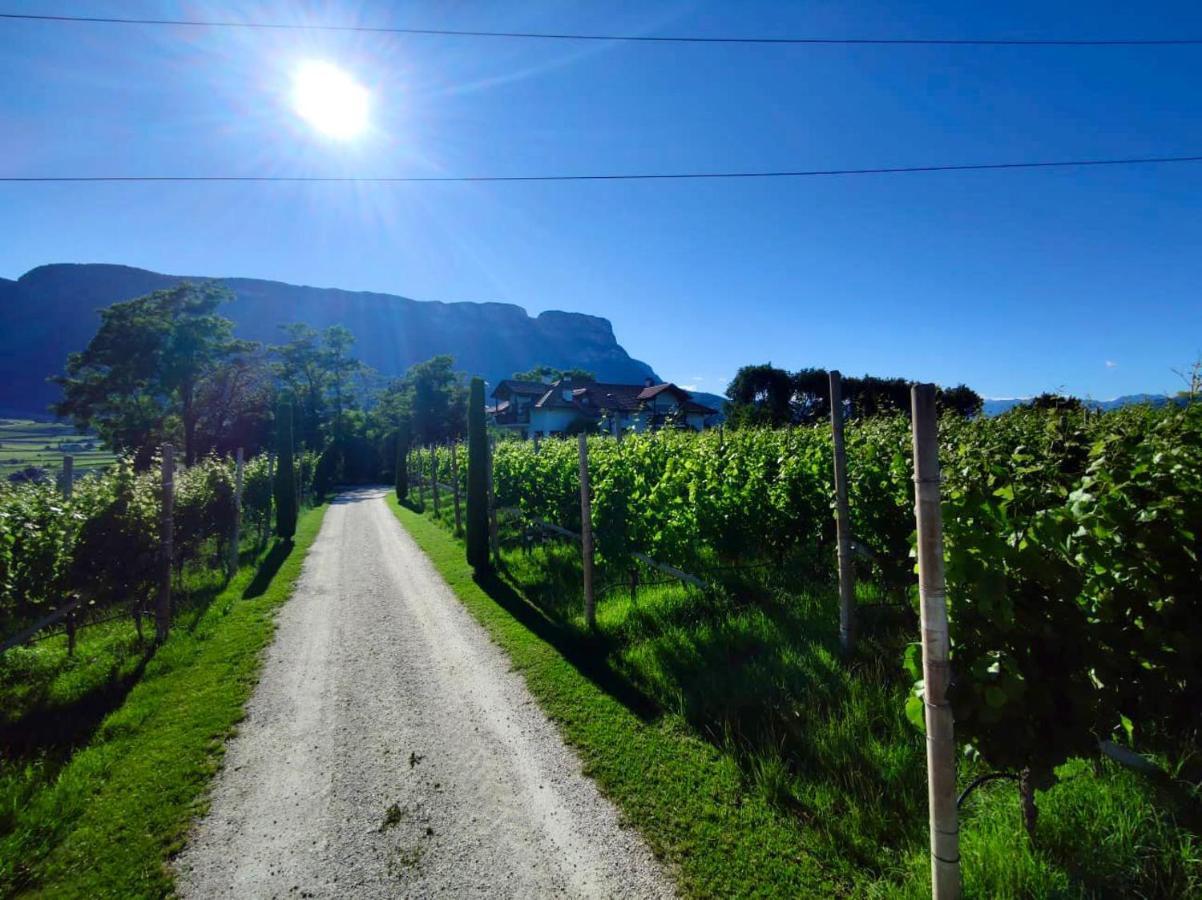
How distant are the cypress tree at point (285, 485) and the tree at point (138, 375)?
74.2 feet

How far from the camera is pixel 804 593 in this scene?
263 inches

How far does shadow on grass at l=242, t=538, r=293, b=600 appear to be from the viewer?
10379mm

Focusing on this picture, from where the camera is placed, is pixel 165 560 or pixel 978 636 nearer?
pixel 978 636

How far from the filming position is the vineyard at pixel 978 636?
2.44 m

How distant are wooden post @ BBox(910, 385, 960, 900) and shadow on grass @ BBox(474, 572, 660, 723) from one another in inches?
118

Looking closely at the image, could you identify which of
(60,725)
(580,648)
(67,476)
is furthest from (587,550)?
(67,476)

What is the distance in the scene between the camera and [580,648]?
670cm

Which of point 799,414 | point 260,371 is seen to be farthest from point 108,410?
point 799,414

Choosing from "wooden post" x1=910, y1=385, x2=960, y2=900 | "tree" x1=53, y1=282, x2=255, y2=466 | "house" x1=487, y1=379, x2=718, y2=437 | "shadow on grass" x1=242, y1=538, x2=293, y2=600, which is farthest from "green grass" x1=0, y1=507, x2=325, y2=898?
"house" x1=487, y1=379, x2=718, y2=437

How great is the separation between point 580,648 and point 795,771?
131 inches

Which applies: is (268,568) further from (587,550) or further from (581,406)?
(581,406)

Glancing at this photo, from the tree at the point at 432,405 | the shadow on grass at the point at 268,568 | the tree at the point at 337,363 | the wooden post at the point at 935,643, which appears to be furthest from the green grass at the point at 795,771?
the tree at the point at 337,363

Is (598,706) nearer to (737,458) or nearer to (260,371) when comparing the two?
(737,458)

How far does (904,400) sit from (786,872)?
4881 centimetres
